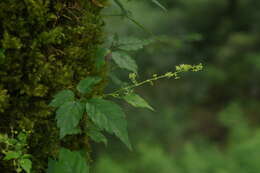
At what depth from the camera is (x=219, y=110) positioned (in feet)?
46.4

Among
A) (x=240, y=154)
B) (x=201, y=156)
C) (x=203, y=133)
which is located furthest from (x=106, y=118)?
(x=203, y=133)

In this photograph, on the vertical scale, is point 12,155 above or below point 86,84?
below

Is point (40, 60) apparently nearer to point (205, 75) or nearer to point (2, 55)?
point (2, 55)

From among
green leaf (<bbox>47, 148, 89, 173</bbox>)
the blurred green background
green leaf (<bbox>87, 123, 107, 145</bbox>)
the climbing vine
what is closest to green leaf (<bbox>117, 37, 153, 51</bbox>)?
the climbing vine

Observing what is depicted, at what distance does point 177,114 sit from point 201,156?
4478 millimetres

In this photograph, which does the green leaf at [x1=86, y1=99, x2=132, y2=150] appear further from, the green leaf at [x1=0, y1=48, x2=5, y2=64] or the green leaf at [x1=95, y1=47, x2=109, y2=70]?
the green leaf at [x1=0, y1=48, x2=5, y2=64]

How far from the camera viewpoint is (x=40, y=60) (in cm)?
153

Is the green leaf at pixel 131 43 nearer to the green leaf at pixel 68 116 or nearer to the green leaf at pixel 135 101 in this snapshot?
the green leaf at pixel 135 101

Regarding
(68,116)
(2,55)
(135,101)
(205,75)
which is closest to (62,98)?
(68,116)

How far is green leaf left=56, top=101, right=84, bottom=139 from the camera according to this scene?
1.48 m

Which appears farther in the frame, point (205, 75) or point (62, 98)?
point (205, 75)

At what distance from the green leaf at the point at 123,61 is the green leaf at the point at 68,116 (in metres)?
0.36

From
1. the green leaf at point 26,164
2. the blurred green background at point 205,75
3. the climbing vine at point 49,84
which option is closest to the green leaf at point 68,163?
the climbing vine at point 49,84

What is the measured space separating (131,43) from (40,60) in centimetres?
47
